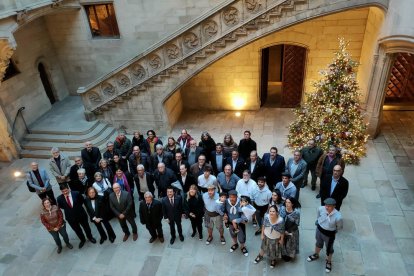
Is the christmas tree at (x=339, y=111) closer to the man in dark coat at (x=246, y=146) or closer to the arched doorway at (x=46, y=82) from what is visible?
the man in dark coat at (x=246, y=146)

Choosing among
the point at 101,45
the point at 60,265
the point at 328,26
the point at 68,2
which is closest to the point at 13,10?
the point at 68,2

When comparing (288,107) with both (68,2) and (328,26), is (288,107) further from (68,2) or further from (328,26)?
(68,2)

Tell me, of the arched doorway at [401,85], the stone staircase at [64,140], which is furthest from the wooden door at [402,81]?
the stone staircase at [64,140]

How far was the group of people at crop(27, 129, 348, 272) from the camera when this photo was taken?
7.30 metres

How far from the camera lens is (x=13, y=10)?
35.1 ft

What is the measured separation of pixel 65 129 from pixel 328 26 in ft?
35.0

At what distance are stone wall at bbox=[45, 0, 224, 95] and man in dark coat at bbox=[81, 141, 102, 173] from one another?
5694mm

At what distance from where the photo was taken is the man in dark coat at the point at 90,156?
9.52m

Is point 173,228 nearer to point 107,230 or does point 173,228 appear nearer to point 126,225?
point 126,225

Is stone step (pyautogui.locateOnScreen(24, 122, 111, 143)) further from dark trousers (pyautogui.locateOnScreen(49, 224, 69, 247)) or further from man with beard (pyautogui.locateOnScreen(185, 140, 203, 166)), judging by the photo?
man with beard (pyautogui.locateOnScreen(185, 140, 203, 166))

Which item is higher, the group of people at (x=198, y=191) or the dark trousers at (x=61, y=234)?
the group of people at (x=198, y=191)

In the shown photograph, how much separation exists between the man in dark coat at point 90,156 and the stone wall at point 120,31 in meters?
5.69

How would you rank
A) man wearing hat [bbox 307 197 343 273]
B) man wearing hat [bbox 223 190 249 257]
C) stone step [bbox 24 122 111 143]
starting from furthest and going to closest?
stone step [bbox 24 122 111 143]
man wearing hat [bbox 223 190 249 257]
man wearing hat [bbox 307 197 343 273]

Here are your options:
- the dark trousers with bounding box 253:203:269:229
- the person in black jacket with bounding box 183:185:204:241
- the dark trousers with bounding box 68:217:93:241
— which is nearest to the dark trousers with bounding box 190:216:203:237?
the person in black jacket with bounding box 183:185:204:241
